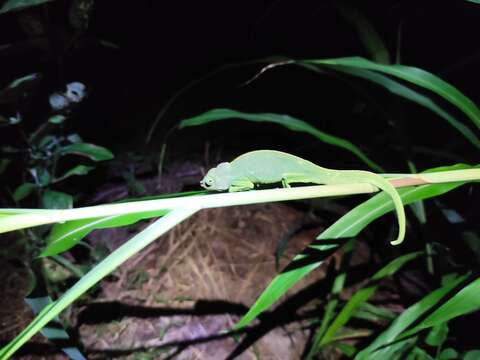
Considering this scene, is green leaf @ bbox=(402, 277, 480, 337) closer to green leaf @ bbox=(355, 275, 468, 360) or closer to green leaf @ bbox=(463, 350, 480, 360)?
green leaf @ bbox=(463, 350, 480, 360)

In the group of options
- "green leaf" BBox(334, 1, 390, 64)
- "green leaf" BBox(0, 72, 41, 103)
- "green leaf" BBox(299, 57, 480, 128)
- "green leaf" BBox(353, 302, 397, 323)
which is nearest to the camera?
"green leaf" BBox(299, 57, 480, 128)

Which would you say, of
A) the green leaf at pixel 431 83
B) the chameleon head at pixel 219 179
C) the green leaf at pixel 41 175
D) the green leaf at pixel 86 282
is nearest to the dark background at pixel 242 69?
the green leaf at pixel 41 175

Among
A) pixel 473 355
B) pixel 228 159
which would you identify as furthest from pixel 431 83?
pixel 228 159

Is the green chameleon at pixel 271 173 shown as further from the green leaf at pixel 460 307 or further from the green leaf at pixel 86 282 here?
the green leaf at pixel 86 282

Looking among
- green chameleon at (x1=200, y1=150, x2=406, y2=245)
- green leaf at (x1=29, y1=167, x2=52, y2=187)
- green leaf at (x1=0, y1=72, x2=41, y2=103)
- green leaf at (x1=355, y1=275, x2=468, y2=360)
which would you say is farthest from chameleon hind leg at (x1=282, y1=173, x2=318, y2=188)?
green leaf at (x1=29, y1=167, x2=52, y2=187)

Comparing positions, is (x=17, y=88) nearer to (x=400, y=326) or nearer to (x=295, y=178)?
(x=295, y=178)
